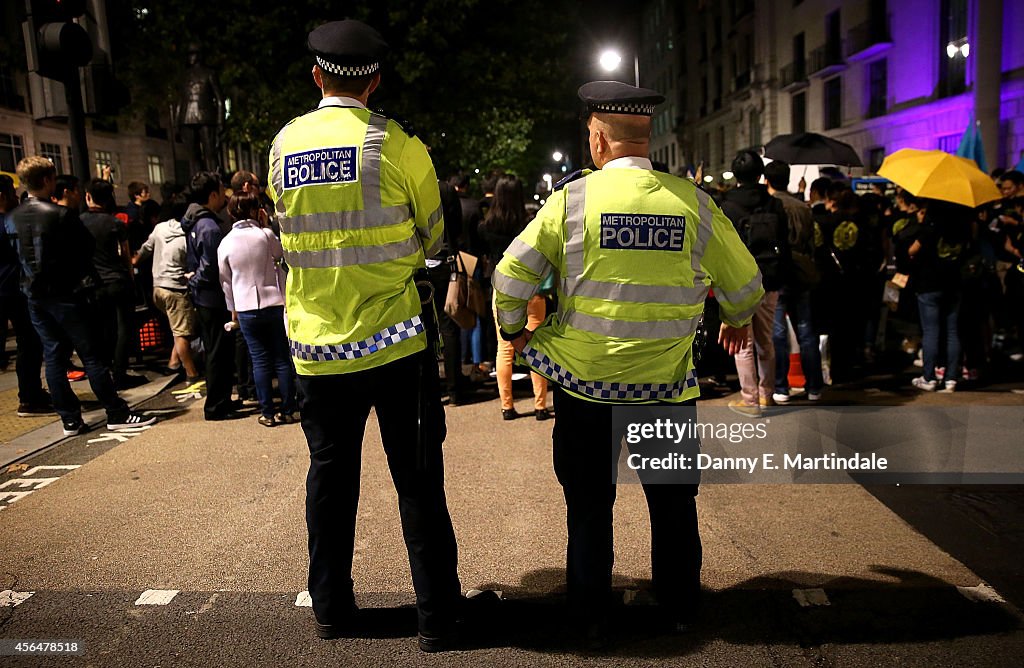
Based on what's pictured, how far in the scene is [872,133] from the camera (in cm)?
2709

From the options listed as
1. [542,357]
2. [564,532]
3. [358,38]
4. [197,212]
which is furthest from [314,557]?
[197,212]

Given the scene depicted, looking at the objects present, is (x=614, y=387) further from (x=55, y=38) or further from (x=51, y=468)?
(x=55, y=38)

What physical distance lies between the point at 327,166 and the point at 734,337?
5.58ft

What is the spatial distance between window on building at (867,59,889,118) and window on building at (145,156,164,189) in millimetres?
28328

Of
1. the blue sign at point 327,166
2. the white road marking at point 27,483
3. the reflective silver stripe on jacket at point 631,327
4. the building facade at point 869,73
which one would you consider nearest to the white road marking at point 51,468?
the white road marking at point 27,483

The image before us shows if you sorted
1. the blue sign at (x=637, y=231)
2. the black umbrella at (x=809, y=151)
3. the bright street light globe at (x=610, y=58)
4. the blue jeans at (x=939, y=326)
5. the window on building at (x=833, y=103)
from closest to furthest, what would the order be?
the blue sign at (x=637, y=231), the blue jeans at (x=939, y=326), the black umbrella at (x=809, y=151), the bright street light globe at (x=610, y=58), the window on building at (x=833, y=103)

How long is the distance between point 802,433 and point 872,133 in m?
24.2

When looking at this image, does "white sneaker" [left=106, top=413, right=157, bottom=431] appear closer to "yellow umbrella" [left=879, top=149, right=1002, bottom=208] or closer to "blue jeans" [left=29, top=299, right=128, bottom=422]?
"blue jeans" [left=29, top=299, right=128, bottom=422]

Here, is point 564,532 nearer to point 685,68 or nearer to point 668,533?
point 668,533

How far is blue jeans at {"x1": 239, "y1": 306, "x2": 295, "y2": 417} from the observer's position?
6461 mm

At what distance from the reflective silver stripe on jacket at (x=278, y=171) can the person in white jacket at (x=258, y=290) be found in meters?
3.46

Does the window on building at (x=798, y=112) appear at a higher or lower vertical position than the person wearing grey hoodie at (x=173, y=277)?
higher

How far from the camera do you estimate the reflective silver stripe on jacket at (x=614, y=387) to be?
A: 2980 millimetres

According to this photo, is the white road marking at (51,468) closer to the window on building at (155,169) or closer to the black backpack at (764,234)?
the black backpack at (764,234)
